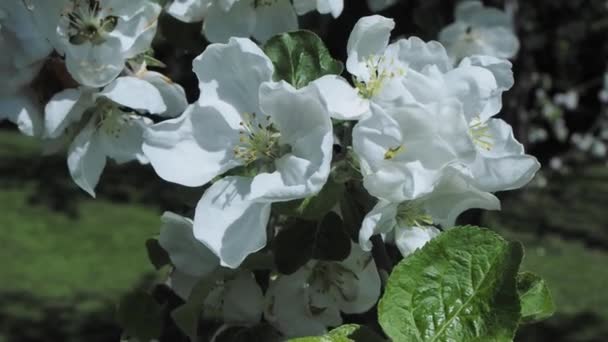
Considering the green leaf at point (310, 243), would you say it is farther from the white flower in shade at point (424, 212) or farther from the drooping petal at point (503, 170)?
the drooping petal at point (503, 170)

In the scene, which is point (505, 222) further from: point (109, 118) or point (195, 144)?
point (195, 144)

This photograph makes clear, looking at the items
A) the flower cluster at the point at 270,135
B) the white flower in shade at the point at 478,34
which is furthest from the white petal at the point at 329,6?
the white flower in shade at the point at 478,34

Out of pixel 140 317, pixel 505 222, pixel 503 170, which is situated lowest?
pixel 505 222

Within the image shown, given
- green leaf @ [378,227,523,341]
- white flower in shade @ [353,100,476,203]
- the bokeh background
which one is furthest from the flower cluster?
the bokeh background

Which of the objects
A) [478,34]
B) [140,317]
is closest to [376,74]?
[140,317]

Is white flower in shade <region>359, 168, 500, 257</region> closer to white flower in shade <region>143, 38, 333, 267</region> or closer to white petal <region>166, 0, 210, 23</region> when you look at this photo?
white flower in shade <region>143, 38, 333, 267</region>

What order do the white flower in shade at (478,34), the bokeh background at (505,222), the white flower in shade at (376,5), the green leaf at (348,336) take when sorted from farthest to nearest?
the bokeh background at (505,222)
the white flower in shade at (478,34)
the white flower in shade at (376,5)
the green leaf at (348,336)
